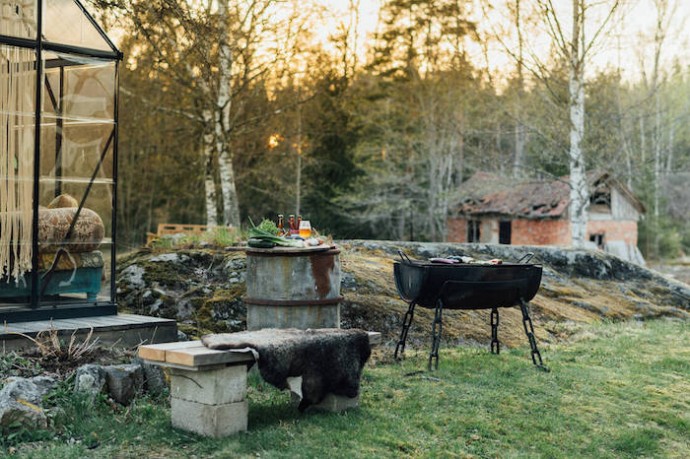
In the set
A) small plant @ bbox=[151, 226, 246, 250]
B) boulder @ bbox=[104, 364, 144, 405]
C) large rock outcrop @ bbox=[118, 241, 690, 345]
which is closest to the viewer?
boulder @ bbox=[104, 364, 144, 405]

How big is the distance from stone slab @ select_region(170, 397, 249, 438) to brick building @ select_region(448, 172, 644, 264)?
91.9 feet

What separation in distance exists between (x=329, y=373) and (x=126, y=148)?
71.6 ft

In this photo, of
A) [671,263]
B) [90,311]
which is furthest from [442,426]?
[671,263]

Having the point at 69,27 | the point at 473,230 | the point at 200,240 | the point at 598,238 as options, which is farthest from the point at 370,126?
the point at 69,27

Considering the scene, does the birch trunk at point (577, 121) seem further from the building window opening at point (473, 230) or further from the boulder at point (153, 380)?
the building window opening at point (473, 230)

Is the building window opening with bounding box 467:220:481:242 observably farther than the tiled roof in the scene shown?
Yes

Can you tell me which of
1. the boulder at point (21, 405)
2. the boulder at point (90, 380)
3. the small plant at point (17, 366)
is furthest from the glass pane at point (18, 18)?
the boulder at point (21, 405)

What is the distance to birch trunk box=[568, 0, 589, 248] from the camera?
62.3 feet

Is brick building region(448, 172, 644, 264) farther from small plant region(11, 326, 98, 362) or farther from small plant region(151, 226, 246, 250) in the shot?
small plant region(11, 326, 98, 362)

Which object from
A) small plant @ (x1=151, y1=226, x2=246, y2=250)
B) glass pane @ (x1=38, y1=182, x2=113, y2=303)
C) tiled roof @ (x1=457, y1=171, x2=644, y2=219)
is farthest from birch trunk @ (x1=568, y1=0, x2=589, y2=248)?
glass pane @ (x1=38, y1=182, x2=113, y2=303)

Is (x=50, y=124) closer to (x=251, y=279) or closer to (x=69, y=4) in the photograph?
(x=69, y=4)

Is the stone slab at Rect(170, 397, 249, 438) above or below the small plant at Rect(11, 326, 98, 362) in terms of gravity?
below

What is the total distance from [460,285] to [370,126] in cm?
2732

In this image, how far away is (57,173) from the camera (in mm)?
7824
